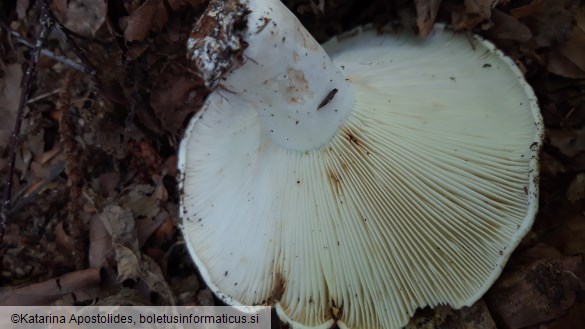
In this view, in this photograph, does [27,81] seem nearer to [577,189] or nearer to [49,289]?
[49,289]

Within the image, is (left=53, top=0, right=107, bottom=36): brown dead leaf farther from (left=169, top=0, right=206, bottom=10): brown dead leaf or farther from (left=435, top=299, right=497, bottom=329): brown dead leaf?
(left=435, top=299, right=497, bottom=329): brown dead leaf

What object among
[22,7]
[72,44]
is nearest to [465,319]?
[72,44]

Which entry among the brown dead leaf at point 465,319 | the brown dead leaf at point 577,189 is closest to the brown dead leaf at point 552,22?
the brown dead leaf at point 577,189

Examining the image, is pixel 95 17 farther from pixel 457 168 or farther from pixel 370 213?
pixel 457 168

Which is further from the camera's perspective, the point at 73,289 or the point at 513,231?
the point at 73,289

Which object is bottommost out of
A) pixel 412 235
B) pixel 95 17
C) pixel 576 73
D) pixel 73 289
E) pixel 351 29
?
pixel 576 73

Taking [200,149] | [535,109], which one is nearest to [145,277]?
[200,149]

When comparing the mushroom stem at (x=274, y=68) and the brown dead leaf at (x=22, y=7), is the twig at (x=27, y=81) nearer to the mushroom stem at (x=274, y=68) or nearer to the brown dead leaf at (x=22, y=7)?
the brown dead leaf at (x=22, y=7)
